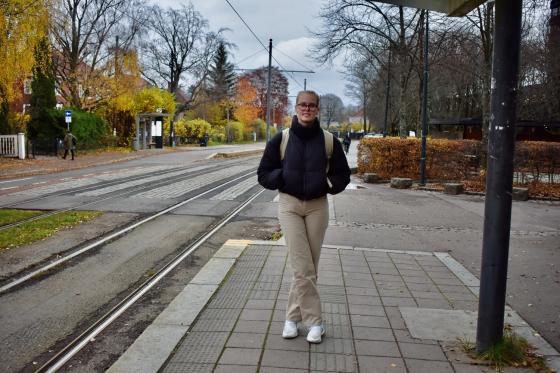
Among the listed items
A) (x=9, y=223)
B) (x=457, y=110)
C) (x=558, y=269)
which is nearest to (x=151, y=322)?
(x=558, y=269)

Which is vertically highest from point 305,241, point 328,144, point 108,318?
point 328,144

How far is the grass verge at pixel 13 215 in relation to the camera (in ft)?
31.5

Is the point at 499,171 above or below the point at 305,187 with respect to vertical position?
above

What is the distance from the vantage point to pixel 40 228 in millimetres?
8930

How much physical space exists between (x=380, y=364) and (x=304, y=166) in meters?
1.48

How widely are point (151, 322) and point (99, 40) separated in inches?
1543

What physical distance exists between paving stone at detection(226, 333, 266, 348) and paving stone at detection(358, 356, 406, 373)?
76cm

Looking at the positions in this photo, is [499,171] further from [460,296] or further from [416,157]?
[416,157]

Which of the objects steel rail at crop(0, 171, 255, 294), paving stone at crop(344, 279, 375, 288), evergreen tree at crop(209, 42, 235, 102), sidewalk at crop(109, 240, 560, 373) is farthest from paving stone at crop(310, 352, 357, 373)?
evergreen tree at crop(209, 42, 235, 102)

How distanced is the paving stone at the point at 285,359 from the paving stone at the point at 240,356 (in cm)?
6

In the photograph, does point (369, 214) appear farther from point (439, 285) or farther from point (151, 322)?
point (151, 322)

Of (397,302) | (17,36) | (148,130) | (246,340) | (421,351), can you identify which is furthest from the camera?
(148,130)

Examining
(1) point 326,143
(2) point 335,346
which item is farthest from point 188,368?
(1) point 326,143

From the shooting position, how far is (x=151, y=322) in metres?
4.72
